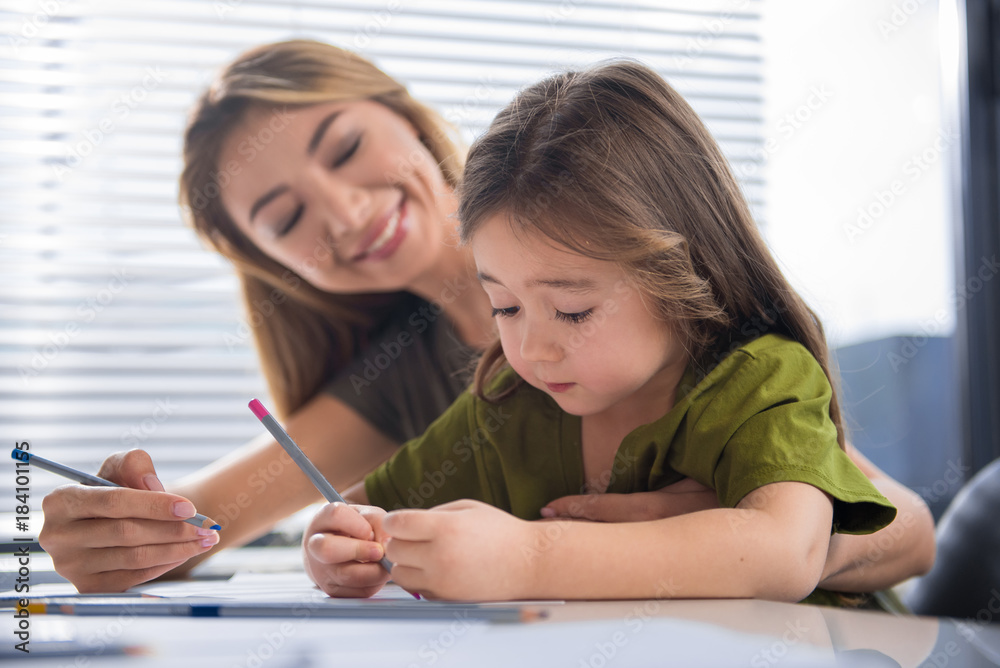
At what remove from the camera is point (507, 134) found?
0.80 meters

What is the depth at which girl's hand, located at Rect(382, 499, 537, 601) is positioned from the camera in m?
0.55

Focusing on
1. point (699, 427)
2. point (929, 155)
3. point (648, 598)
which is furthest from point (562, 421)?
point (929, 155)

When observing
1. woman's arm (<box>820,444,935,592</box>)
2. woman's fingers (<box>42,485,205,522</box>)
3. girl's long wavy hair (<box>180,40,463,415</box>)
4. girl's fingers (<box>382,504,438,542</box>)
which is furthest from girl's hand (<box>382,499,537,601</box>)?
girl's long wavy hair (<box>180,40,463,415</box>)

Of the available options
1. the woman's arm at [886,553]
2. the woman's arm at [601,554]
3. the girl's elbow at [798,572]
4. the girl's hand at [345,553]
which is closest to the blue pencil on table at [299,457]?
the girl's hand at [345,553]

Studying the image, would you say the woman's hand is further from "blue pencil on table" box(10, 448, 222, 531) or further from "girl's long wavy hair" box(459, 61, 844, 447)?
"girl's long wavy hair" box(459, 61, 844, 447)

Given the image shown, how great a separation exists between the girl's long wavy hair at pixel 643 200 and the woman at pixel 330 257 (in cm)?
35

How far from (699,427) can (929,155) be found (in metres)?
1.69

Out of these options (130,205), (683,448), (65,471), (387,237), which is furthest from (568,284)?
(130,205)

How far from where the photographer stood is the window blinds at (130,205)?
1739mm

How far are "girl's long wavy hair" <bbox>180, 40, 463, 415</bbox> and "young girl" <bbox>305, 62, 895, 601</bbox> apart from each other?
0.49m

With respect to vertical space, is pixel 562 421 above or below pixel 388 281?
below

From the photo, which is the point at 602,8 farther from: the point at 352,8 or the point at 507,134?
the point at 507,134

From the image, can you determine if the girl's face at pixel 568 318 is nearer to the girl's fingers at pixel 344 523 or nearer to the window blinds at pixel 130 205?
the girl's fingers at pixel 344 523

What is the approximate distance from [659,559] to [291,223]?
870mm
